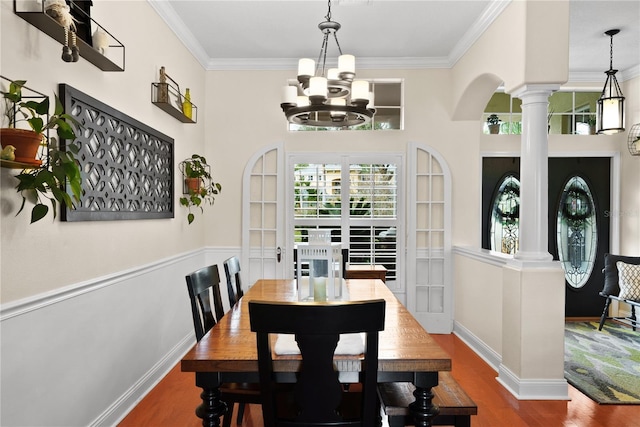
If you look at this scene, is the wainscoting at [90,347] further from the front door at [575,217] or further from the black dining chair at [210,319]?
the front door at [575,217]

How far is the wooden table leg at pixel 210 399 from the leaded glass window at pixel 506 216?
447 centimetres

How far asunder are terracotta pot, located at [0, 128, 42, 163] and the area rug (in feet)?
12.1

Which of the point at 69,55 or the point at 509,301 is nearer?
the point at 69,55

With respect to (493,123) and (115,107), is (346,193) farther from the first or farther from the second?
(115,107)

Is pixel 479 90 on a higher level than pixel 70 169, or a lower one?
higher

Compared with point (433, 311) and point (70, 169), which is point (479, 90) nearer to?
point (433, 311)

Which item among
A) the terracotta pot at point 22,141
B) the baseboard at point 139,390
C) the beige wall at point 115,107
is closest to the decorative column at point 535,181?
the beige wall at point 115,107

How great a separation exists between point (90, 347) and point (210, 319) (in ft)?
2.24

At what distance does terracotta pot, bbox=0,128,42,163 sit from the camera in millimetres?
1600

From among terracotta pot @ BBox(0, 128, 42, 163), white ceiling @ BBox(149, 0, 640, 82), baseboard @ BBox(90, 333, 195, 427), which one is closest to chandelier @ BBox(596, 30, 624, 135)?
white ceiling @ BBox(149, 0, 640, 82)

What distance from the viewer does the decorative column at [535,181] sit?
3.23 metres

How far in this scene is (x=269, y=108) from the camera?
497cm

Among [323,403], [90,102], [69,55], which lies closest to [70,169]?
[69,55]

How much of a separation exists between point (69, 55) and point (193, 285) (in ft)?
3.89
